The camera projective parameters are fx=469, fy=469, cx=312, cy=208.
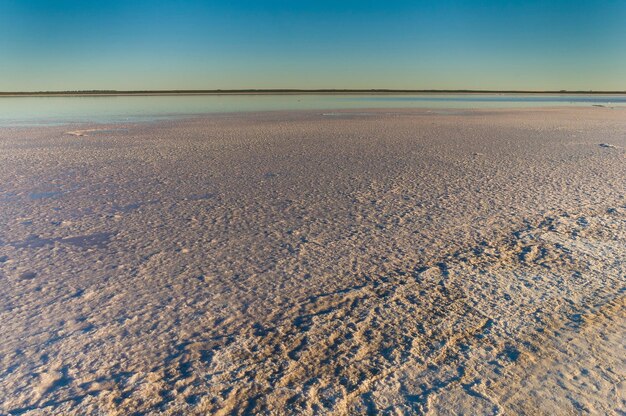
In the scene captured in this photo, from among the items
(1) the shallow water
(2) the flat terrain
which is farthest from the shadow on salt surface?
(1) the shallow water

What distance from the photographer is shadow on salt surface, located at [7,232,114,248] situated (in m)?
2.45

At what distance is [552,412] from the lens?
1.19 meters

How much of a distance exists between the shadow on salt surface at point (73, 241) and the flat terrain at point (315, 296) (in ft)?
0.05

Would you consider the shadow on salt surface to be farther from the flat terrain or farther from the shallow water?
the shallow water

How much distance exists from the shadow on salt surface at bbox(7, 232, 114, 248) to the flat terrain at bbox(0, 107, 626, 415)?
16 mm

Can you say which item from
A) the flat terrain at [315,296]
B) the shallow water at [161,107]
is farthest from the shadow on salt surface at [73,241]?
the shallow water at [161,107]

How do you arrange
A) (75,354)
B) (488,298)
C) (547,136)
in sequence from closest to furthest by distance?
(75,354), (488,298), (547,136)

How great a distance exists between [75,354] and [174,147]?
539 cm

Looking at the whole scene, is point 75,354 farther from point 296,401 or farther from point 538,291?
point 538,291

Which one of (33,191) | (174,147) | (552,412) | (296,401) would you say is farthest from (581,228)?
(174,147)

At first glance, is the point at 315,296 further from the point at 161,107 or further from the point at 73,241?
the point at 161,107

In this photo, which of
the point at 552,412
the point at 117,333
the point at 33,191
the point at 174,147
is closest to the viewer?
the point at 552,412

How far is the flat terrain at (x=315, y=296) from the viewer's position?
1.28m

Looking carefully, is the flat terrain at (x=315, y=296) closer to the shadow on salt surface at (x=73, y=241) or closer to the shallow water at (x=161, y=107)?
the shadow on salt surface at (x=73, y=241)
